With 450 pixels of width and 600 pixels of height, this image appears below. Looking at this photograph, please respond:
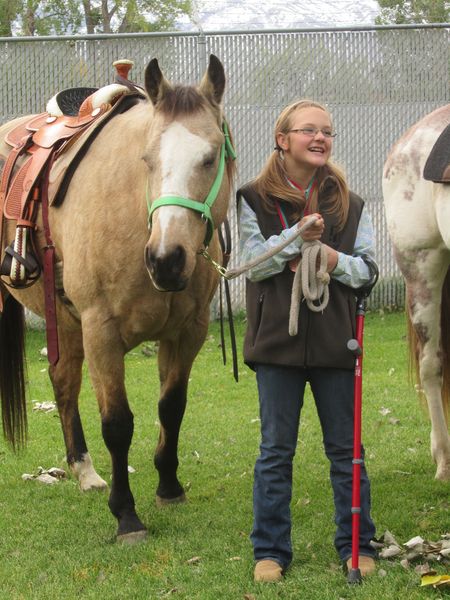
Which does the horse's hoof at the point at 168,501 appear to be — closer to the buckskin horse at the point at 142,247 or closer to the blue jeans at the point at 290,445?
the buckskin horse at the point at 142,247

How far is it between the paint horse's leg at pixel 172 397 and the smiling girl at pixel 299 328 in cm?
93

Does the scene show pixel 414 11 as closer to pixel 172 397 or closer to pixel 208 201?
pixel 172 397

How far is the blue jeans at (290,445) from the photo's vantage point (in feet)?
12.0

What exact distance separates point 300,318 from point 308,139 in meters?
0.71

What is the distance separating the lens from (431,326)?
5.13m

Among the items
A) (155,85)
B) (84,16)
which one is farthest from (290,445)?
(84,16)

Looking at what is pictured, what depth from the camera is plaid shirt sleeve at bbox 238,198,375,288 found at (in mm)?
3572

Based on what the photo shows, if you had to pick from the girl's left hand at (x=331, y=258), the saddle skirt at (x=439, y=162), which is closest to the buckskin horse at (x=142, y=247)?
the girl's left hand at (x=331, y=258)

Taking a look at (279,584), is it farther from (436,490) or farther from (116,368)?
(436,490)

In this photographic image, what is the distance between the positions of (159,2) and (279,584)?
18723 millimetres

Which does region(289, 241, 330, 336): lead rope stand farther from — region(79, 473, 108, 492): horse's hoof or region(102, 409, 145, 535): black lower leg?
region(79, 473, 108, 492): horse's hoof

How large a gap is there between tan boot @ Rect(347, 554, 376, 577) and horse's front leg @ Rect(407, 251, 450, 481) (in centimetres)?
156

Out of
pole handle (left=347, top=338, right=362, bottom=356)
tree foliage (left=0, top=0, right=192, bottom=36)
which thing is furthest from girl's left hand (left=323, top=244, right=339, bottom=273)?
tree foliage (left=0, top=0, right=192, bottom=36)

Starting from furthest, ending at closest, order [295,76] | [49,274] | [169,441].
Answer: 1. [295,76]
2. [169,441]
3. [49,274]
